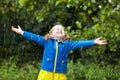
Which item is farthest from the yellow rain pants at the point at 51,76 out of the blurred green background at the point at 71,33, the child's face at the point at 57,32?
the blurred green background at the point at 71,33

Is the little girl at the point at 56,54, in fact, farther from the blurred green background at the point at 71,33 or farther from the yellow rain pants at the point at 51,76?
the blurred green background at the point at 71,33

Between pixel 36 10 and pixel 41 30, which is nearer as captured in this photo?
pixel 36 10

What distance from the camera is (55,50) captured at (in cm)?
752

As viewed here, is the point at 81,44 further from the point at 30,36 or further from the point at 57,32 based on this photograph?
the point at 30,36

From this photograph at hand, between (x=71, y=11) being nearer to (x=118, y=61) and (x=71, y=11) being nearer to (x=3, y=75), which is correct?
(x=118, y=61)

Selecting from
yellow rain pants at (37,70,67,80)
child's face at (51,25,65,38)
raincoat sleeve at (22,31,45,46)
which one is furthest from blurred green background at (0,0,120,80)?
yellow rain pants at (37,70,67,80)

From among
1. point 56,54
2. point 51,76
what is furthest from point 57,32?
point 51,76

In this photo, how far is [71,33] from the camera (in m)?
9.48

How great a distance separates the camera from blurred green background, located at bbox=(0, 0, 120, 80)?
884 centimetres

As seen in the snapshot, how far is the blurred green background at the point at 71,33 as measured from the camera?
884 centimetres

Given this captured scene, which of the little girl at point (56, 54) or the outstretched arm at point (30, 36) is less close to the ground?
the outstretched arm at point (30, 36)

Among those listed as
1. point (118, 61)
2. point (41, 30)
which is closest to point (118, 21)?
point (118, 61)

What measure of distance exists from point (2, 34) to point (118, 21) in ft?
22.3

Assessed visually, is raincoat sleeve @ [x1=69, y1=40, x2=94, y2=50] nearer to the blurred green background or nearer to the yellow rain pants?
the yellow rain pants
